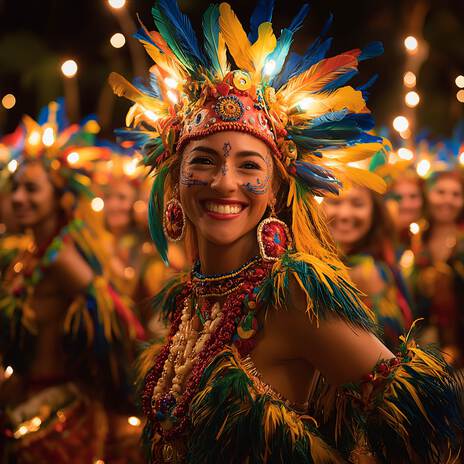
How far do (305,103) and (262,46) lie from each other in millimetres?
270

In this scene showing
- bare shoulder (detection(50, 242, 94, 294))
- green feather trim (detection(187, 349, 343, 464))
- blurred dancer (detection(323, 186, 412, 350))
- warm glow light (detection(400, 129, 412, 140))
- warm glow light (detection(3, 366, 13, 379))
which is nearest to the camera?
green feather trim (detection(187, 349, 343, 464))

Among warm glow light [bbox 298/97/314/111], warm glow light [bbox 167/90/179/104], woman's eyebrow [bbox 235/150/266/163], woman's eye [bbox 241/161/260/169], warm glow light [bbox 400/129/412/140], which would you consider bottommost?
warm glow light [bbox 400/129/412/140]

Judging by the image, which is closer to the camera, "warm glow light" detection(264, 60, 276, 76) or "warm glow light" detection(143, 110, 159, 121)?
"warm glow light" detection(264, 60, 276, 76)

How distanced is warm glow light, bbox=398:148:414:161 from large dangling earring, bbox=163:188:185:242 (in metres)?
4.69

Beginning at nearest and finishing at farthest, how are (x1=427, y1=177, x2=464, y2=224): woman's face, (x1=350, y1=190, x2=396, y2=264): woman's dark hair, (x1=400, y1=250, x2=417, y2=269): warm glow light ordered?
1. (x1=350, y1=190, x2=396, y2=264): woman's dark hair
2. (x1=400, y1=250, x2=417, y2=269): warm glow light
3. (x1=427, y1=177, x2=464, y2=224): woman's face

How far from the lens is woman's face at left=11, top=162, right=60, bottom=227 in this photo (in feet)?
16.6

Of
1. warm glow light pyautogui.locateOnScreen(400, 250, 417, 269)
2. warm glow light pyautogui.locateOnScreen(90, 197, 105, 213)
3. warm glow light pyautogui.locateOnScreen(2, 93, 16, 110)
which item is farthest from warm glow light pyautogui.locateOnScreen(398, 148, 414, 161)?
warm glow light pyautogui.locateOnScreen(2, 93, 16, 110)

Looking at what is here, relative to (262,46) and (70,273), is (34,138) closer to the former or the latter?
(70,273)

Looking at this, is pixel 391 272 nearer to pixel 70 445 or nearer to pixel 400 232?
pixel 400 232

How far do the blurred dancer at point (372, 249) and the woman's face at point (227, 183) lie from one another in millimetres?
2888

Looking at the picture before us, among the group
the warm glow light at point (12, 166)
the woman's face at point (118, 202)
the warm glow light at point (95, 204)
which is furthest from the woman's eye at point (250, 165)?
the woman's face at point (118, 202)

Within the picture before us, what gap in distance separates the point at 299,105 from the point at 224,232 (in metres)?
0.58

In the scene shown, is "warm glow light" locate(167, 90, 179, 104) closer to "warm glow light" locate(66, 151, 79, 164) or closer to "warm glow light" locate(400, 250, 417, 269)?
"warm glow light" locate(66, 151, 79, 164)

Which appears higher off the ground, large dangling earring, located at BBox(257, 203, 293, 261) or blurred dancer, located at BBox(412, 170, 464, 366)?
large dangling earring, located at BBox(257, 203, 293, 261)
